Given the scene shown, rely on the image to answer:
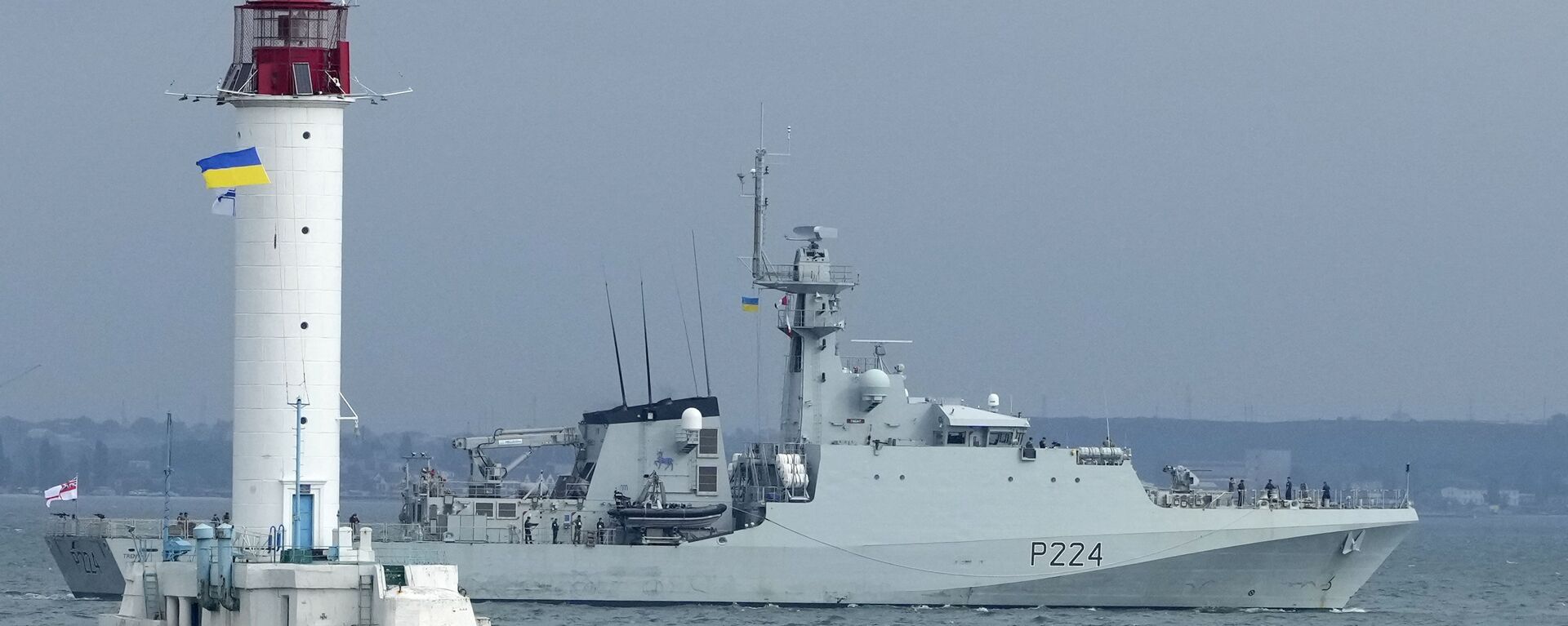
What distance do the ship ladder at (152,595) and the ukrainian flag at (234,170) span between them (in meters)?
3.60

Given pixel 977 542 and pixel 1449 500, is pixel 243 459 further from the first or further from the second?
pixel 1449 500

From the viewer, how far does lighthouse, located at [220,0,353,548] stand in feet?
70.8

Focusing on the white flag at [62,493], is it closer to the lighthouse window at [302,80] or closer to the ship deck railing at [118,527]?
the ship deck railing at [118,527]

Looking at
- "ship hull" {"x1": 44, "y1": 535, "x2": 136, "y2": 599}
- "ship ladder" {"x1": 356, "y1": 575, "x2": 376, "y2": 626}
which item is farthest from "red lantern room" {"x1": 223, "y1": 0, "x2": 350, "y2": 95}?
"ship hull" {"x1": 44, "y1": 535, "x2": 136, "y2": 599}

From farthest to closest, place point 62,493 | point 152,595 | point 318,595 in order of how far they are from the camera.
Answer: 1. point 62,493
2. point 152,595
3. point 318,595

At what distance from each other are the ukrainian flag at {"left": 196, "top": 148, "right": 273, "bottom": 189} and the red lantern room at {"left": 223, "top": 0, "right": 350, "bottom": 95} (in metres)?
0.64

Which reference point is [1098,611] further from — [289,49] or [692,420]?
[289,49]

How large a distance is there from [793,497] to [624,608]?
9.64 ft

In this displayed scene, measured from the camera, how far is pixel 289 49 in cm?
2189

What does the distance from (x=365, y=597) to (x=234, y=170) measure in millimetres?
4214

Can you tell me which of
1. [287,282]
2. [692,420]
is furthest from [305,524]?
[692,420]

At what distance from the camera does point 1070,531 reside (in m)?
34.1

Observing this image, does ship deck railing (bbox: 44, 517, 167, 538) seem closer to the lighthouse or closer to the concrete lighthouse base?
the lighthouse

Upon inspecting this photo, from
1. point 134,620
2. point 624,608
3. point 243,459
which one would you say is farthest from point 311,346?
point 624,608
